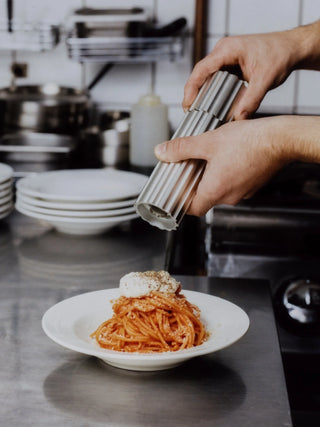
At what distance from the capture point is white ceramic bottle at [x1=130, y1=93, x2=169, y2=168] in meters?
2.28

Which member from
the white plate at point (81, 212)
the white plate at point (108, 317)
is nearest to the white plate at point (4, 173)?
the white plate at point (81, 212)

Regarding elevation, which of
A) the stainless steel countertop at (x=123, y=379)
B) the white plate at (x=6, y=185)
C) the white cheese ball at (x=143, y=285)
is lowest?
the stainless steel countertop at (x=123, y=379)

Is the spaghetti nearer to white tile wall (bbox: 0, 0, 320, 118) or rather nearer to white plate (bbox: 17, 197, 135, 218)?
white plate (bbox: 17, 197, 135, 218)

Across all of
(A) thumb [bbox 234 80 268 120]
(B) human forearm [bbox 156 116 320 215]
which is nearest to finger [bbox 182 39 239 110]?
(A) thumb [bbox 234 80 268 120]

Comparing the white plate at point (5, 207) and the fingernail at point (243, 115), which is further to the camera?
the white plate at point (5, 207)

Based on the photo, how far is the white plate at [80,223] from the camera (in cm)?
164

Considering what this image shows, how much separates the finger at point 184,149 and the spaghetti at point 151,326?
8.6 inches

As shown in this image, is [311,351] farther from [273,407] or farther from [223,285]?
[273,407]

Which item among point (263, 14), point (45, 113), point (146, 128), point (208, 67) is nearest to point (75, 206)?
point (208, 67)

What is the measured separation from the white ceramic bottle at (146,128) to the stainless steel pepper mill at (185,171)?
105cm

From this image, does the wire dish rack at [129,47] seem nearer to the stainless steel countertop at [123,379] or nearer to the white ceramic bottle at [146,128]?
the white ceramic bottle at [146,128]

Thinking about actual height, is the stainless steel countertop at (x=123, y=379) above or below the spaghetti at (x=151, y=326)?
below

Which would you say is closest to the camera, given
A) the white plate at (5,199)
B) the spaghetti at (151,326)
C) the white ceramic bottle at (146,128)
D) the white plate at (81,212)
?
the spaghetti at (151,326)

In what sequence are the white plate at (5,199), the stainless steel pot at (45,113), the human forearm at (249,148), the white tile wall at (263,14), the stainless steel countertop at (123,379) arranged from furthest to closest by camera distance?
the white tile wall at (263,14) < the stainless steel pot at (45,113) < the white plate at (5,199) < the human forearm at (249,148) < the stainless steel countertop at (123,379)
